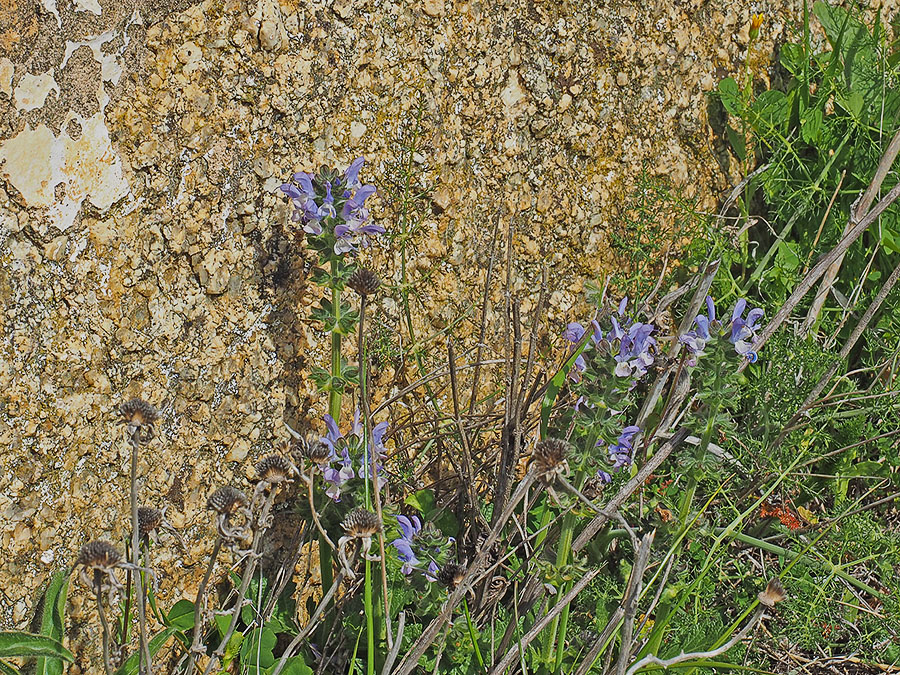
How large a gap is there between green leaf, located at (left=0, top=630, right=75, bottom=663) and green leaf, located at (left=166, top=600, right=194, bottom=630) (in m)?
0.24

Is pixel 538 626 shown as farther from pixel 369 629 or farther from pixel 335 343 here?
pixel 335 343

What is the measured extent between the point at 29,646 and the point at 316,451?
0.67m

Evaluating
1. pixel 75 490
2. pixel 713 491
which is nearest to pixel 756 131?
pixel 713 491

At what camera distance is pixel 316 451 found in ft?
5.17

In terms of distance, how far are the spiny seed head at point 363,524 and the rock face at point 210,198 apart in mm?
612

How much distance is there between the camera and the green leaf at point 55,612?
1759 mm

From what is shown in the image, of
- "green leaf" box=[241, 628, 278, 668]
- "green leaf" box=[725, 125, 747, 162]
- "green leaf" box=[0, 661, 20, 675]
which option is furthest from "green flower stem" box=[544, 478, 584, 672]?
"green leaf" box=[725, 125, 747, 162]

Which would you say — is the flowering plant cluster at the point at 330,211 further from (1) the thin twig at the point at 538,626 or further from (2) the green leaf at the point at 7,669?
(2) the green leaf at the point at 7,669

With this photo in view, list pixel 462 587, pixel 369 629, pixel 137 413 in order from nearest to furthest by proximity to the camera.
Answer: pixel 137 413 → pixel 462 587 → pixel 369 629

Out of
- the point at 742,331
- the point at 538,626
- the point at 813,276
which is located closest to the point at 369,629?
the point at 538,626

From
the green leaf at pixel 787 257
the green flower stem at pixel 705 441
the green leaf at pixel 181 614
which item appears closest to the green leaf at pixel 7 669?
the green leaf at pixel 181 614

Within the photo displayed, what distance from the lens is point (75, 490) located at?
1.86m

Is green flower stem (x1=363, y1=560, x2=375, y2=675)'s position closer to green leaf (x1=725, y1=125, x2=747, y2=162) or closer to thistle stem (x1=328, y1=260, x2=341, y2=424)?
thistle stem (x1=328, y1=260, x2=341, y2=424)

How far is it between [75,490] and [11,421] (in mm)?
194
